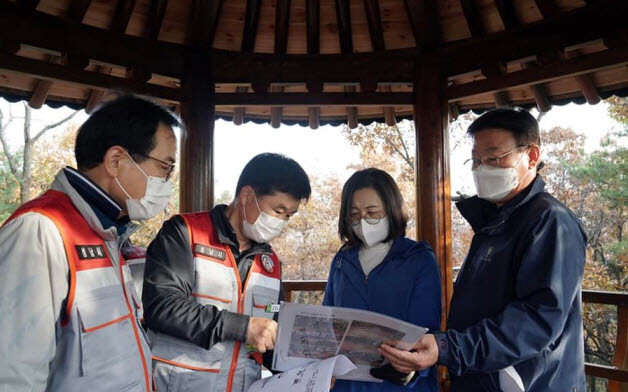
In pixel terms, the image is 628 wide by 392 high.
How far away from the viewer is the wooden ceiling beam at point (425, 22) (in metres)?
4.22

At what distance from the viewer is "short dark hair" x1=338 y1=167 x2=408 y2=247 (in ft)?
7.73

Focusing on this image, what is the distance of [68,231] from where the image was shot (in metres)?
1.26

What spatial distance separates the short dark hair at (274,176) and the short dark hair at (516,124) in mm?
813

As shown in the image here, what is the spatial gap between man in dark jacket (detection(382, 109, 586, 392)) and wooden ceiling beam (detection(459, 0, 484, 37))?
2.63 meters

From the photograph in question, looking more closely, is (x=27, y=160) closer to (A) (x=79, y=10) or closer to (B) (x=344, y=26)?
(A) (x=79, y=10)

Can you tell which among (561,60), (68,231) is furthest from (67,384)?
(561,60)

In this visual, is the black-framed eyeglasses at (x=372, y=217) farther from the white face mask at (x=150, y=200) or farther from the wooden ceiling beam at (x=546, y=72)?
the wooden ceiling beam at (x=546, y=72)

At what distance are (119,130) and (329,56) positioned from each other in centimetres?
316

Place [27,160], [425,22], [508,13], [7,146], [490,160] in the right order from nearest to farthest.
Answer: [490,160], [508,13], [425,22], [27,160], [7,146]

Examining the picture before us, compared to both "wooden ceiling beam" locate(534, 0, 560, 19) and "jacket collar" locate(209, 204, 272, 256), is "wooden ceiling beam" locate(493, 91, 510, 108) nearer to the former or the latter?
"wooden ceiling beam" locate(534, 0, 560, 19)

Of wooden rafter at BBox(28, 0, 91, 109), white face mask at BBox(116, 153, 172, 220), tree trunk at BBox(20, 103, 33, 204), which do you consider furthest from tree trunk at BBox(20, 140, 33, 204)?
white face mask at BBox(116, 153, 172, 220)

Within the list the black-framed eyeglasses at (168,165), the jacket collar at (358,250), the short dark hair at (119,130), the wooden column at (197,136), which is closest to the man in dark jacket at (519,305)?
the jacket collar at (358,250)

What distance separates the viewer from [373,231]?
2348 millimetres

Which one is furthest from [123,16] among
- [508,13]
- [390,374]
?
[390,374]
